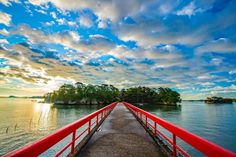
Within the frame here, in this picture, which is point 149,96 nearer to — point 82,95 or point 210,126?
point 82,95

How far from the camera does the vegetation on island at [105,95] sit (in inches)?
4783

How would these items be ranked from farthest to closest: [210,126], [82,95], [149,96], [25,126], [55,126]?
[149,96] → [82,95] → [210,126] → [55,126] → [25,126]

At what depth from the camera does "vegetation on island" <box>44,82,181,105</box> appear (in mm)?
121500

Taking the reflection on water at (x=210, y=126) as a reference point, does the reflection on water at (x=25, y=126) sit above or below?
above

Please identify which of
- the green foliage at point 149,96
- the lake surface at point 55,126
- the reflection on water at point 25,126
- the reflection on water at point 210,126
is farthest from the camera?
the green foliage at point 149,96

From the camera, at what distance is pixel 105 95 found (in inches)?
4914

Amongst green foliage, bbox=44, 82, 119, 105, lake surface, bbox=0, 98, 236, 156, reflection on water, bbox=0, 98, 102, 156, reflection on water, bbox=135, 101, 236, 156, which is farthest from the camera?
green foliage, bbox=44, 82, 119, 105

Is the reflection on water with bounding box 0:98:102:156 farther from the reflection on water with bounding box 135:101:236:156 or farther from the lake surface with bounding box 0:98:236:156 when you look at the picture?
the reflection on water with bounding box 135:101:236:156

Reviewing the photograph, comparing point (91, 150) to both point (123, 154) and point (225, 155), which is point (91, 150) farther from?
point (225, 155)

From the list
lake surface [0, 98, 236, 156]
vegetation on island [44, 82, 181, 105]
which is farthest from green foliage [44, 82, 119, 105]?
lake surface [0, 98, 236, 156]

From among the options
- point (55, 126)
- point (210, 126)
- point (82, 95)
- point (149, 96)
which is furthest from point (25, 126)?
point (149, 96)

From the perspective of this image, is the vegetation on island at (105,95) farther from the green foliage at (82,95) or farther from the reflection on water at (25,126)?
the reflection on water at (25,126)

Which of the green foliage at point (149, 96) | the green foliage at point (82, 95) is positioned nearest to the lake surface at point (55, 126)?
the green foliage at point (82, 95)

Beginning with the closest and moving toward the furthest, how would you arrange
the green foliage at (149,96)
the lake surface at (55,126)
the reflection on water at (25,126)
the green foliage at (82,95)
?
the reflection on water at (25,126)
the lake surface at (55,126)
the green foliage at (82,95)
the green foliage at (149,96)
